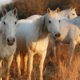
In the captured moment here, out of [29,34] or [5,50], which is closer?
[5,50]

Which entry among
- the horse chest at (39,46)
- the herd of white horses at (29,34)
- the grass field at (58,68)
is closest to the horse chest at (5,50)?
the herd of white horses at (29,34)

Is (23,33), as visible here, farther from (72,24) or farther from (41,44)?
(72,24)

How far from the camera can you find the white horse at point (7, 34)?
593 cm

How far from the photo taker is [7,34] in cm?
598

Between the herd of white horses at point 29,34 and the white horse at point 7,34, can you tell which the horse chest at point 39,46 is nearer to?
the herd of white horses at point 29,34

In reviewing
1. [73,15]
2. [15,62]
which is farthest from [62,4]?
[15,62]

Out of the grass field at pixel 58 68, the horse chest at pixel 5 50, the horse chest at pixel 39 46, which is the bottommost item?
the grass field at pixel 58 68

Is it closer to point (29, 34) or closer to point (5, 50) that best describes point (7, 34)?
point (5, 50)

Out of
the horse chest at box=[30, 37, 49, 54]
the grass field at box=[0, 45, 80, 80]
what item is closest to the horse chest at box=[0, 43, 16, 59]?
the horse chest at box=[30, 37, 49, 54]

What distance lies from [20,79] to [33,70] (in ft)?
1.76

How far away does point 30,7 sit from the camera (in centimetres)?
1800

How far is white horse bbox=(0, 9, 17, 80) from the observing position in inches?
234

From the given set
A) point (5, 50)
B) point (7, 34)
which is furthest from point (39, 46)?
point (7, 34)

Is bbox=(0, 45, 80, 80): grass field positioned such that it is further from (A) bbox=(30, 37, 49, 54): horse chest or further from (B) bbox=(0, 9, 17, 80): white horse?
(B) bbox=(0, 9, 17, 80): white horse
